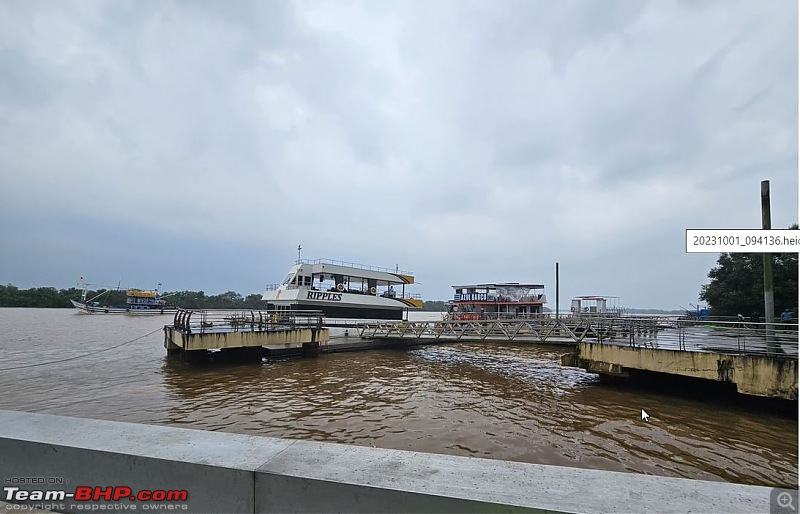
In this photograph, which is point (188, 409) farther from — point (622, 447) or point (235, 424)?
point (622, 447)

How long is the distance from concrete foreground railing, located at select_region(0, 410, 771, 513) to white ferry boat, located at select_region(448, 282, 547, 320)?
33.7 metres

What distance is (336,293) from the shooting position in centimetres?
3322

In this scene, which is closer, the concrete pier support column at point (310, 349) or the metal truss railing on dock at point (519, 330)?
the metal truss railing on dock at point (519, 330)

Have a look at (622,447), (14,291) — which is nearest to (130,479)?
(622,447)

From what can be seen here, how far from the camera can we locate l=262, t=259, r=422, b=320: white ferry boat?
31.7 meters

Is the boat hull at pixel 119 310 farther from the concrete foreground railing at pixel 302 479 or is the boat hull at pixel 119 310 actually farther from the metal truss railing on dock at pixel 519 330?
the concrete foreground railing at pixel 302 479

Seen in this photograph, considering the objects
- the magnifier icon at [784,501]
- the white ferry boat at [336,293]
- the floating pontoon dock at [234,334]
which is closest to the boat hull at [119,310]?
the white ferry boat at [336,293]

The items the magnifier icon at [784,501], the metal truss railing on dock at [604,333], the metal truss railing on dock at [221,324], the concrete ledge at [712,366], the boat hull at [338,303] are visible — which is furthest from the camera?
the boat hull at [338,303]

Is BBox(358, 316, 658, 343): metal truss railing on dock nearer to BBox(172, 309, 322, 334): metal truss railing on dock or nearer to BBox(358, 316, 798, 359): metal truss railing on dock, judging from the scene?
BBox(358, 316, 798, 359): metal truss railing on dock

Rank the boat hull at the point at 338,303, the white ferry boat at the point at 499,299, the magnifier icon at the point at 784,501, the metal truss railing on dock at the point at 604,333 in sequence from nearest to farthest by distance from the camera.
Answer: the magnifier icon at the point at 784,501 → the metal truss railing on dock at the point at 604,333 → the boat hull at the point at 338,303 → the white ferry boat at the point at 499,299

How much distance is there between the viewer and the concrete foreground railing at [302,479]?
6.62 ft

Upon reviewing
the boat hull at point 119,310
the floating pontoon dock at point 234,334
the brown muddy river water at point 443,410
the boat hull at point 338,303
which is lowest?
the boat hull at point 119,310

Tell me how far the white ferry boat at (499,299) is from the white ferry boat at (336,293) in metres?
5.94

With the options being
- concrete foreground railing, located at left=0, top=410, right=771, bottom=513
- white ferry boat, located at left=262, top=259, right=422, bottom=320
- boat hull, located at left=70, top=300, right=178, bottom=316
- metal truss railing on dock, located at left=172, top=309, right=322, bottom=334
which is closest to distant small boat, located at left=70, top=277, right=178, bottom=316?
boat hull, located at left=70, top=300, right=178, bottom=316
